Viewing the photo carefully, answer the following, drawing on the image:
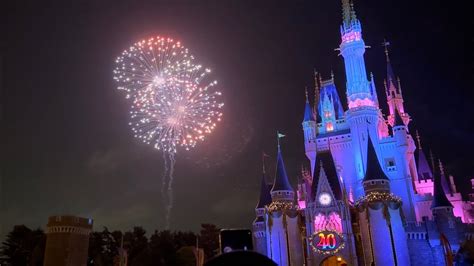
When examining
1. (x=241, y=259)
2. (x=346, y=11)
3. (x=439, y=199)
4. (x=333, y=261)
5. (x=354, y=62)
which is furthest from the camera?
(x=346, y=11)

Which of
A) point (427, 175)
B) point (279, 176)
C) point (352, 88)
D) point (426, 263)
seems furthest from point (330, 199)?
point (427, 175)

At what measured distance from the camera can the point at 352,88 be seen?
58719 mm

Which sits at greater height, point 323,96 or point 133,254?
point 323,96

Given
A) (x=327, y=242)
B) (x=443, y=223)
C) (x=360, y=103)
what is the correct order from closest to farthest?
(x=443, y=223) < (x=327, y=242) < (x=360, y=103)

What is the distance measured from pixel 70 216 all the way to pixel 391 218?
3377 cm

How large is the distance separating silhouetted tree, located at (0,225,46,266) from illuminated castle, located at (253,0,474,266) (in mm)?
29932

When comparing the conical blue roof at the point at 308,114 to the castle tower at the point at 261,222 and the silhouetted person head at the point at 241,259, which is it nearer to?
the castle tower at the point at 261,222

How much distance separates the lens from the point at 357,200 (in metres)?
48.5

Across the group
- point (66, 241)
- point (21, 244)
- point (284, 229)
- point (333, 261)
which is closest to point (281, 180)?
point (284, 229)

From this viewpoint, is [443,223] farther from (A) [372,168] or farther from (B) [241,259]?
(B) [241,259]

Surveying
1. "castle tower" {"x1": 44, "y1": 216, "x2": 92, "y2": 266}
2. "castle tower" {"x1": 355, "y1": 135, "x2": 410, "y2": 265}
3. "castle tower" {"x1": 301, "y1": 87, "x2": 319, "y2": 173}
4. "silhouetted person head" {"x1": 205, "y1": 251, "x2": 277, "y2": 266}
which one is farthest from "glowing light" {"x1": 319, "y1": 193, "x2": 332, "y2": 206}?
"silhouetted person head" {"x1": 205, "y1": 251, "x2": 277, "y2": 266}

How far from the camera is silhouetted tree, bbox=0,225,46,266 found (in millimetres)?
55969

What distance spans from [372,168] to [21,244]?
47119 millimetres

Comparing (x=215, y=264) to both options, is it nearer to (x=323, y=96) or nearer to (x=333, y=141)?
(x=333, y=141)
